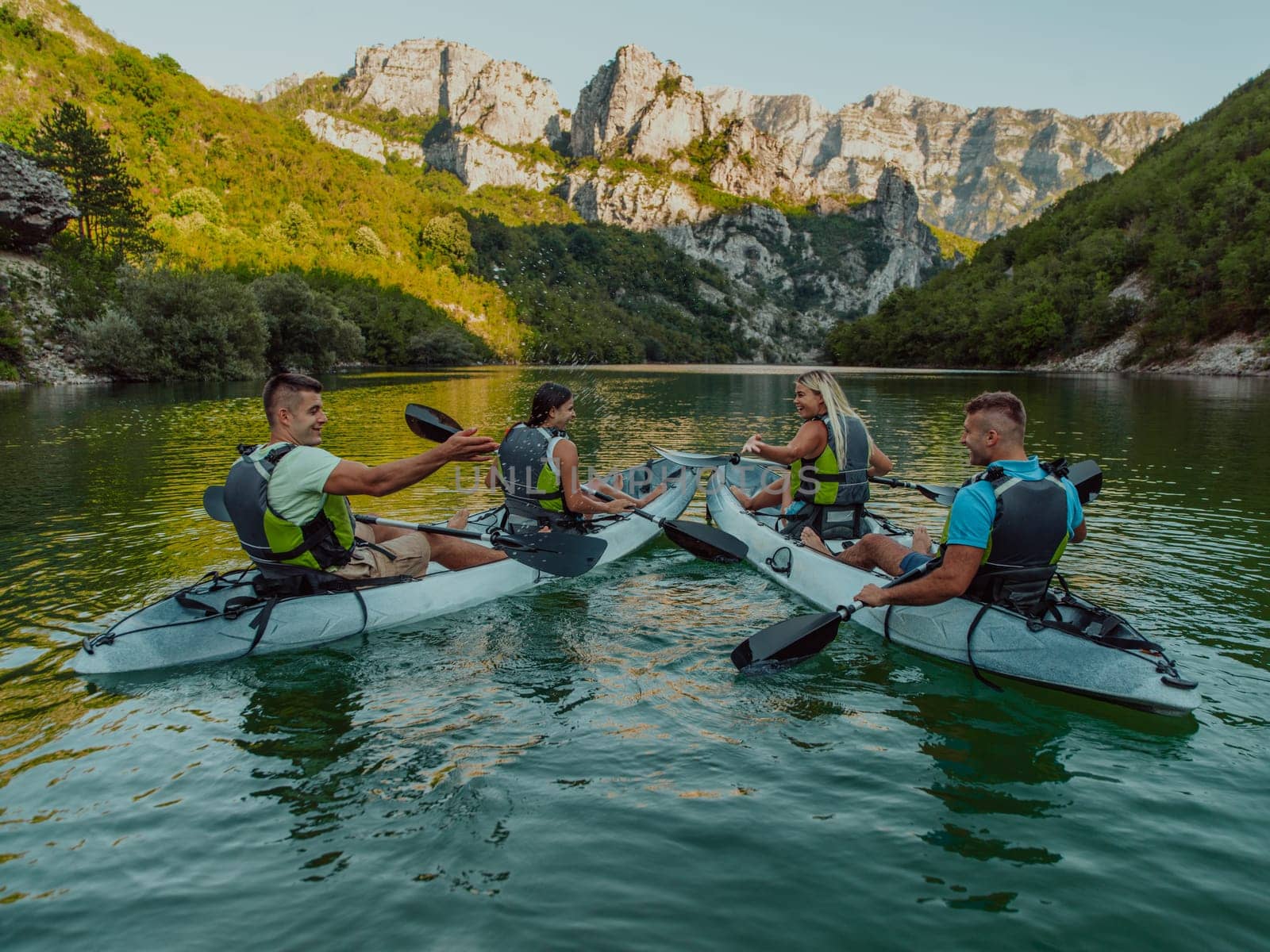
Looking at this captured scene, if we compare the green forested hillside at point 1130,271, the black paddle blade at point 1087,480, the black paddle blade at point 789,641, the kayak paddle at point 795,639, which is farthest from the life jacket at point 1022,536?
the green forested hillside at point 1130,271

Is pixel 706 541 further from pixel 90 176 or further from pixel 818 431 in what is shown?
pixel 90 176

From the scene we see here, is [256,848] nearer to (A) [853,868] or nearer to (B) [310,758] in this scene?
(B) [310,758]

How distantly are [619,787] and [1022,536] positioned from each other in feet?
11.3

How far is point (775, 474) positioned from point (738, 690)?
→ 324 inches

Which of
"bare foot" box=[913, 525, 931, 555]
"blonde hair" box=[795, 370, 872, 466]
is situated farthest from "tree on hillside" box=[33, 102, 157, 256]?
"bare foot" box=[913, 525, 931, 555]

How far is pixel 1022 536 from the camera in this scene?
221 inches

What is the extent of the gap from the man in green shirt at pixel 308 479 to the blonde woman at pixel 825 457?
426 cm

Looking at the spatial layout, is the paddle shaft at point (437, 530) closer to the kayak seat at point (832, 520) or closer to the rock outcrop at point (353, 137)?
the kayak seat at point (832, 520)

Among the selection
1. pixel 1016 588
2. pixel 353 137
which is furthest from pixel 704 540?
pixel 353 137

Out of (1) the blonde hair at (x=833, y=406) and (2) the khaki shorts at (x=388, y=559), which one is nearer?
(2) the khaki shorts at (x=388, y=559)

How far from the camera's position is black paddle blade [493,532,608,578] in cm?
796

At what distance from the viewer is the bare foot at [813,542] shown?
8.47 metres

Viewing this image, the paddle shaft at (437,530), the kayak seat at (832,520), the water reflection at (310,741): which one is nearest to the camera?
the water reflection at (310,741)

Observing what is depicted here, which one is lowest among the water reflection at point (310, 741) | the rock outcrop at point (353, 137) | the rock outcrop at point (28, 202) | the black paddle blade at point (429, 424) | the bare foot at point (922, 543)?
the water reflection at point (310, 741)
